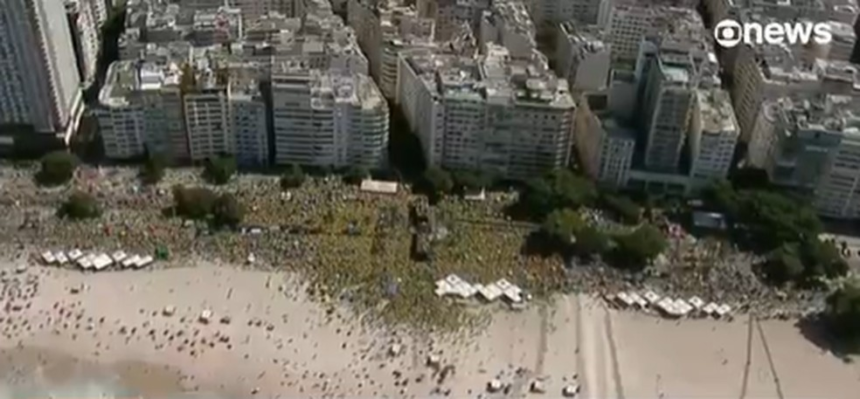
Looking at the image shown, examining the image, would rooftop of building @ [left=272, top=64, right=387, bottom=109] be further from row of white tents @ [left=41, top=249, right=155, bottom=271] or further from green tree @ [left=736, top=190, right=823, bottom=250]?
green tree @ [left=736, top=190, right=823, bottom=250]

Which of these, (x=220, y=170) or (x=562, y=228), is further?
(x=220, y=170)

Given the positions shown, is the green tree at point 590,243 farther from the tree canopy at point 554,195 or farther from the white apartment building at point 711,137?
the white apartment building at point 711,137

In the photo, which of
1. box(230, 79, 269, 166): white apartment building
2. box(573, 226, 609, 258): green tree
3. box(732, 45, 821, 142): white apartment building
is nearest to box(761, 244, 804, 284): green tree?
box(573, 226, 609, 258): green tree

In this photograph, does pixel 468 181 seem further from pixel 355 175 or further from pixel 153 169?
pixel 153 169

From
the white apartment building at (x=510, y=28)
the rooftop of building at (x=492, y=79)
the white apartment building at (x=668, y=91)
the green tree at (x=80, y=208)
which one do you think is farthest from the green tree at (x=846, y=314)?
the green tree at (x=80, y=208)

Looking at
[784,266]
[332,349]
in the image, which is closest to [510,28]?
[784,266]

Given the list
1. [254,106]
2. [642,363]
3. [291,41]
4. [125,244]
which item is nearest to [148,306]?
[125,244]
